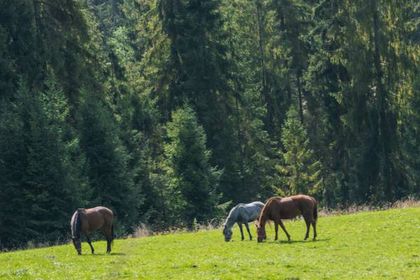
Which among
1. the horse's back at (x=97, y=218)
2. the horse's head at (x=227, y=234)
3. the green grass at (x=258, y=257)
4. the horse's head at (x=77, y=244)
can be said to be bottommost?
the green grass at (x=258, y=257)

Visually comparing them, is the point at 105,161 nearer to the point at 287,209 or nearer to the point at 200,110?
the point at 200,110

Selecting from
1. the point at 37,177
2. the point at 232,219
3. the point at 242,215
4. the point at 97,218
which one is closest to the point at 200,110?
the point at 37,177

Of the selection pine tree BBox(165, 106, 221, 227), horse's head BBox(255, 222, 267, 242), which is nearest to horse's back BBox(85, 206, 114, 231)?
horse's head BBox(255, 222, 267, 242)

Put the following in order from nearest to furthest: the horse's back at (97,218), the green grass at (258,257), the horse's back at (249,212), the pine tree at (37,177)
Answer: the green grass at (258,257), the horse's back at (97,218), the horse's back at (249,212), the pine tree at (37,177)

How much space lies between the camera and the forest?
134ft

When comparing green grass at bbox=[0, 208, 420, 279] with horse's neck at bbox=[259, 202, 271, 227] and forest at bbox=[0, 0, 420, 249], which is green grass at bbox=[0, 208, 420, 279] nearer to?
horse's neck at bbox=[259, 202, 271, 227]

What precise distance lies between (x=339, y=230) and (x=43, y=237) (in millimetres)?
17234

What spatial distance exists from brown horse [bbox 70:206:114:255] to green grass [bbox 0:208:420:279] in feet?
2.15

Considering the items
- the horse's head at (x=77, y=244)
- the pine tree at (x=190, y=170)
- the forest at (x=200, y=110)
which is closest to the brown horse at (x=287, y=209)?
→ the horse's head at (x=77, y=244)

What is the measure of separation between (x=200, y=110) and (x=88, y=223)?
32.6m

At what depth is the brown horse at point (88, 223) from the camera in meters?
26.4

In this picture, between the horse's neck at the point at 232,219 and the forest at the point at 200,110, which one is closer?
the horse's neck at the point at 232,219

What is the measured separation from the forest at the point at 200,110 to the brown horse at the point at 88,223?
42.0 feet

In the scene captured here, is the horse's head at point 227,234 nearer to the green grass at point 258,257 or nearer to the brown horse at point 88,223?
the green grass at point 258,257
